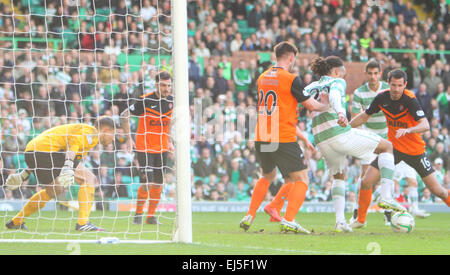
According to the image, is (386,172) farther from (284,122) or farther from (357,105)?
(357,105)

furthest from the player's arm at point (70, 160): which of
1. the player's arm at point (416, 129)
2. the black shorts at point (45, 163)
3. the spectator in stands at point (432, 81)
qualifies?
the spectator in stands at point (432, 81)

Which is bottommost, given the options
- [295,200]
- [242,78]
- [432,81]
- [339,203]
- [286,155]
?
[339,203]

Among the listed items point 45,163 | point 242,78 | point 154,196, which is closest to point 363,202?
point 154,196

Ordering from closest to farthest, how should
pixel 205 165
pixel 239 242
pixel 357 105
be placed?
pixel 239 242 → pixel 357 105 → pixel 205 165

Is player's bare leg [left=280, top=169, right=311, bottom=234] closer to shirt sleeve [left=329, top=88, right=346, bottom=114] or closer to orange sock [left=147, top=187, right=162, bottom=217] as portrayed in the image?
shirt sleeve [left=329, top=88, right=346, bottom=114]

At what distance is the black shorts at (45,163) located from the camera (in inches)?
332

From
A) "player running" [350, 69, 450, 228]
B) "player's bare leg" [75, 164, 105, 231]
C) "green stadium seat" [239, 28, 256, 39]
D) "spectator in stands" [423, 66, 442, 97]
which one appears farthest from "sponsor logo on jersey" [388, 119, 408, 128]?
"green stadium seat" [239, 28, 256, 39]

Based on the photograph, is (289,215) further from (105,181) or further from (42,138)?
(105,181)

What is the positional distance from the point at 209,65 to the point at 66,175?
31.0ft

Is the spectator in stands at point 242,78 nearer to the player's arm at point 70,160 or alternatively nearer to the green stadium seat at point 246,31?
the green stadium seat at point 246,31

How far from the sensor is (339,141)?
27.2 feet

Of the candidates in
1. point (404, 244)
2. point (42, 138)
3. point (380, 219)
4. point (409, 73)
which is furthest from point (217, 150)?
point (404, 244)

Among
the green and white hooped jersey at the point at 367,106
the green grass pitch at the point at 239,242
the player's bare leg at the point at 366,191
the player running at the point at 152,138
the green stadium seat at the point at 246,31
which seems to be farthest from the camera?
the green stadium seat at the point at 246,31

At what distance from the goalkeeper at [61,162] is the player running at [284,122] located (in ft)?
5.91
